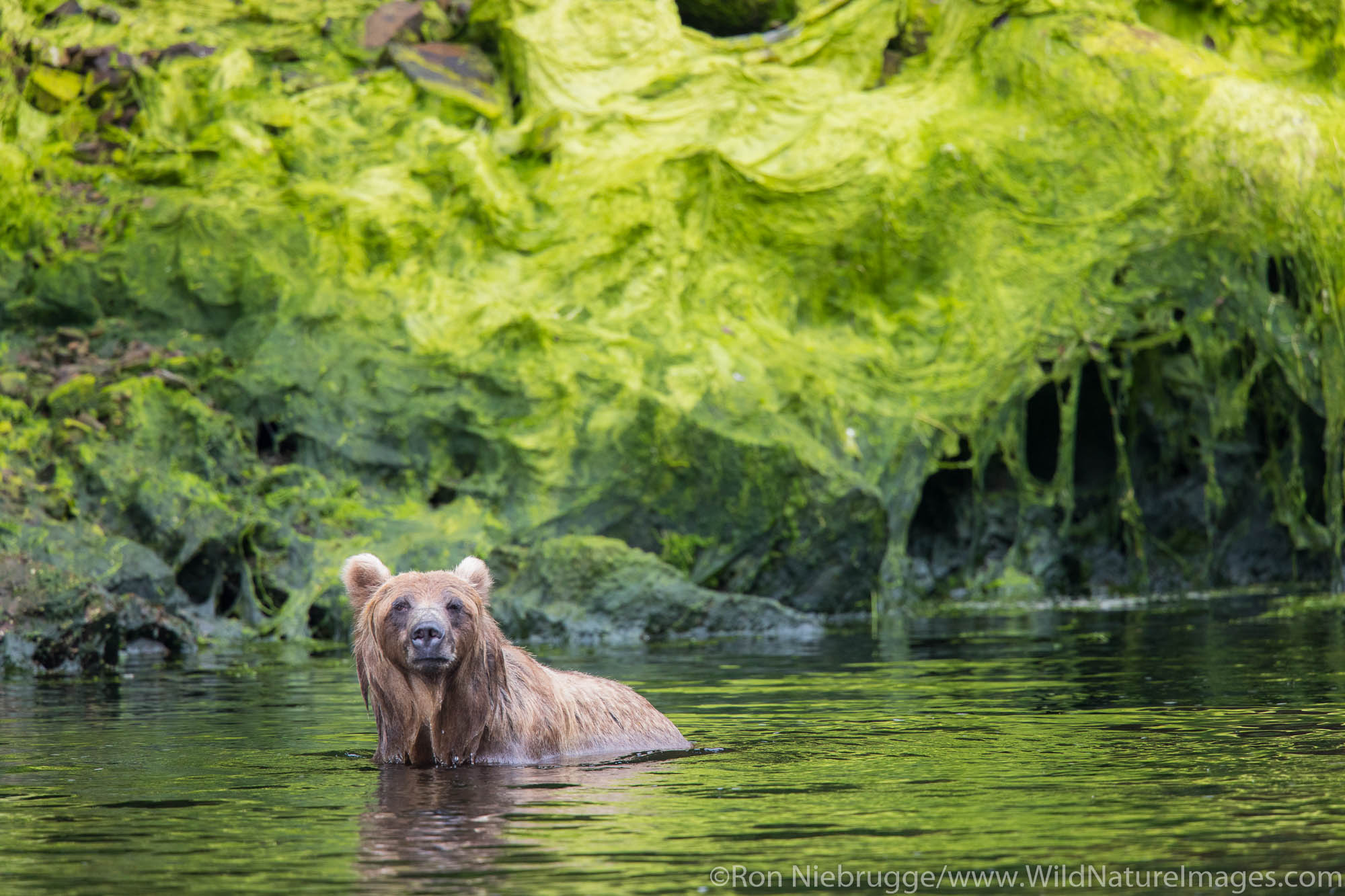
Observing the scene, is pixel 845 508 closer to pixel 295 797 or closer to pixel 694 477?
pixel 694 477

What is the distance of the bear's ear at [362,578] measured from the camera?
7750 mm

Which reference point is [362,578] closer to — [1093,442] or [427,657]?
[427,657]

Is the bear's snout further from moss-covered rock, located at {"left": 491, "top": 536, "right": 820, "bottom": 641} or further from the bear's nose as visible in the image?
moss-covered rock, located at {"left": 491, "top": 536, "right": 820, "bottom": 641}

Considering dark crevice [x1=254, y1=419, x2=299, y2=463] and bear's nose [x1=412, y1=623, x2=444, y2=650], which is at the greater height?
dark crevice [x1=254, y1=419, x2=299, y2=463]

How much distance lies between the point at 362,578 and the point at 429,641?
826mm

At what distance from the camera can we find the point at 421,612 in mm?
7152

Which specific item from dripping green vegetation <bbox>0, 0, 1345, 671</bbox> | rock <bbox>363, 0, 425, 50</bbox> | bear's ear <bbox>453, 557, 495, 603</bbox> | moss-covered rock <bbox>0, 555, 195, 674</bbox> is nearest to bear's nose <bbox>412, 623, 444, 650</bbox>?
bear's ear <bbox>453, 557, 495, 603</bbox>

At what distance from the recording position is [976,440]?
64.8ft

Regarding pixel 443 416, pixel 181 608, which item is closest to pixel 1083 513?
pixel 443 416

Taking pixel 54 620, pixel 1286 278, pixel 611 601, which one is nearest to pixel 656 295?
pixel 611 601

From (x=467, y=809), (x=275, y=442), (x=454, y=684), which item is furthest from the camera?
(x=275, y=442)

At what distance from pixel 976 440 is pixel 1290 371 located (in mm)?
3732

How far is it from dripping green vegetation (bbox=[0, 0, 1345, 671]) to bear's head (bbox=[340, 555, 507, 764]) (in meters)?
7.80

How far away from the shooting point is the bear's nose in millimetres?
7078
